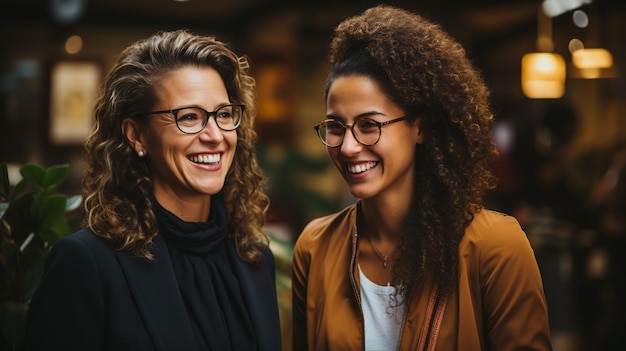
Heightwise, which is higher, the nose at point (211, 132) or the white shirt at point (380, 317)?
the nose at point (211, 132)

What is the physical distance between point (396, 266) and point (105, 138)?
3.13 feet

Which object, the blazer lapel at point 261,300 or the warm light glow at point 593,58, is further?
the warm light glow at point 593,58

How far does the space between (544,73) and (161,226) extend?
5633 mm

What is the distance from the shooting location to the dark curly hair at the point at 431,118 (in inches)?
81.9

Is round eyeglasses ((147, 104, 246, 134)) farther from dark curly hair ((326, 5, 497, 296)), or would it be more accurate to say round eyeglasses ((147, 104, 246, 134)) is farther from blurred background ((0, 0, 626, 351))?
blurred background ((0, 0, 626, 351))

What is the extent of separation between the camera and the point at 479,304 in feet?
6.54

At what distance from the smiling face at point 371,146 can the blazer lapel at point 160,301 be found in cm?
61

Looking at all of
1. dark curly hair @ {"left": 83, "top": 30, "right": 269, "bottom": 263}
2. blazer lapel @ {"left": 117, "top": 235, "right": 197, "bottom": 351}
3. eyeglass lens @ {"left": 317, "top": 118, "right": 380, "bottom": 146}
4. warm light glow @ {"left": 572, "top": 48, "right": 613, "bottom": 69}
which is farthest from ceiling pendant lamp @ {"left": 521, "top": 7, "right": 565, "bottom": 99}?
blazer lapel @ {"left": 117, "top": 235, "right": 197, "bottom": 351}

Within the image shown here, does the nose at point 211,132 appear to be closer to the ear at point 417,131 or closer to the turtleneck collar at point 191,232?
the turtleneck collar at point 191,232

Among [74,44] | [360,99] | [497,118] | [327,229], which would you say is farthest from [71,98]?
[74,44]

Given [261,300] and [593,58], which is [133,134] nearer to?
[261,300]

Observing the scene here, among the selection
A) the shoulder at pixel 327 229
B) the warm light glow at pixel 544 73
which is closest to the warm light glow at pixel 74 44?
the warm light glow at pixel 544 73

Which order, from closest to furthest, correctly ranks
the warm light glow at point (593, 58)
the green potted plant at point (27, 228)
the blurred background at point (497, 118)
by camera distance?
the green potted plant at point (27, 228), the blurred background at point (497, 118), the warm light glow at point (593, 58)

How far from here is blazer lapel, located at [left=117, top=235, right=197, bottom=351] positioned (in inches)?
72.9
